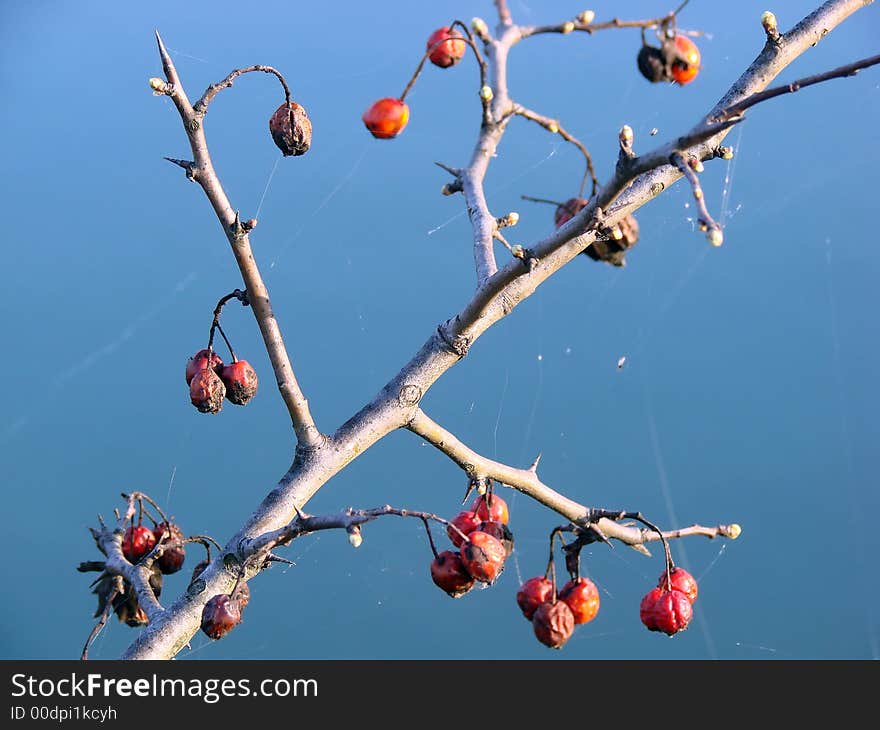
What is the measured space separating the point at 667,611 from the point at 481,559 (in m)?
0.20

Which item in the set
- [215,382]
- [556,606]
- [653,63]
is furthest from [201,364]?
[653,63]

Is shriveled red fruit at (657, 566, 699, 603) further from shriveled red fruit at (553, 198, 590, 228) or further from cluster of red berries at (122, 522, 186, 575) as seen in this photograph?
cluster of red berries at (122, 522, 186, 575)

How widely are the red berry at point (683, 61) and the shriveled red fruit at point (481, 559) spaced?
41 centimetres

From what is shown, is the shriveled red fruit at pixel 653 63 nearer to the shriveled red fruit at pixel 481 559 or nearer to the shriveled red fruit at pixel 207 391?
the shriveled red fruit at pixel 481 559

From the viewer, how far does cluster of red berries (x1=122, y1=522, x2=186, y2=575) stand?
1151 millimetres

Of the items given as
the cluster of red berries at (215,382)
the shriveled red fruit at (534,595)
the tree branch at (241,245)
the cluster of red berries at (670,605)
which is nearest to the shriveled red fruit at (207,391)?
the cluster of red berries at (215,382)

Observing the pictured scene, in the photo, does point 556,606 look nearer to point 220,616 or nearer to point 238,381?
point 220,616

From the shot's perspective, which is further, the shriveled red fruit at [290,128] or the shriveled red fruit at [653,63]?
the shriveled red fruit at [290,128]

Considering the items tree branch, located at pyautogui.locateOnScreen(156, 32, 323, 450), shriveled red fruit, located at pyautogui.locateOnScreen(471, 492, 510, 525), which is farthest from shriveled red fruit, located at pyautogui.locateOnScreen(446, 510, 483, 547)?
tree branch, located at pyautogui.locateOnScreen(156, 32, 323, 450)

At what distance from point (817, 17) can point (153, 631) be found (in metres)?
0.87

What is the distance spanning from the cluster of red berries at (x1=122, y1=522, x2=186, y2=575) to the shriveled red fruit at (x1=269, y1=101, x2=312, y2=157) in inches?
17.8

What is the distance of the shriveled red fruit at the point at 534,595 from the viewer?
923 mm

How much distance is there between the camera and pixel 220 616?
0.83 meters

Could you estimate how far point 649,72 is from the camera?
792mm
